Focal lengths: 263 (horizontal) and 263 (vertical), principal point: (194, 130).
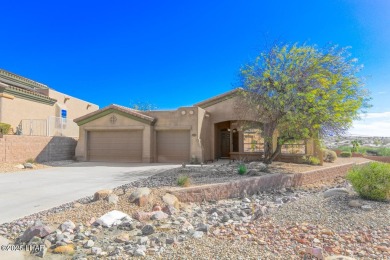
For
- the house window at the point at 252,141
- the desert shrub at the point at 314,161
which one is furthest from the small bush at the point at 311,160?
the house window at the point at 252,141

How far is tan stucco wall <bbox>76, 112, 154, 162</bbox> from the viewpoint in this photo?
18.7 metres

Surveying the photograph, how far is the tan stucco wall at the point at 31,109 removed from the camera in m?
18.9

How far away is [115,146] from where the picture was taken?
64.7 feet

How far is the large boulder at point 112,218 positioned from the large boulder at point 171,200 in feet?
4.22

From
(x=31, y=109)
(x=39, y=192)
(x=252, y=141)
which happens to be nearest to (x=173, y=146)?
(x=252, y=141)

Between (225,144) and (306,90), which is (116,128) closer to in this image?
(225,144)

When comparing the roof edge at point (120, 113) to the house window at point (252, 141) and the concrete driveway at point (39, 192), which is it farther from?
the concrete driveway at point (39, 192)

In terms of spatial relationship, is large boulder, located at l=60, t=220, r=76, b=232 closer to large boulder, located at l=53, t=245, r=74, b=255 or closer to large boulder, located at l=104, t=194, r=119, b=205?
large boulder, located at l=53, t=245, r=74, b=255

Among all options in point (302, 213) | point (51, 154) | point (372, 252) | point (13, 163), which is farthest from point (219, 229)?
point (51, 154)

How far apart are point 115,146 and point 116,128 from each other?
1385 mm

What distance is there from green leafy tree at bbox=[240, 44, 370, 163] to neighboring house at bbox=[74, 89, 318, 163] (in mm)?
4374

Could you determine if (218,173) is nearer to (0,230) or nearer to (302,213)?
(302,213)

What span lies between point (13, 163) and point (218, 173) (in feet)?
41.4

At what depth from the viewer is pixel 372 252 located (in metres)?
4.43
